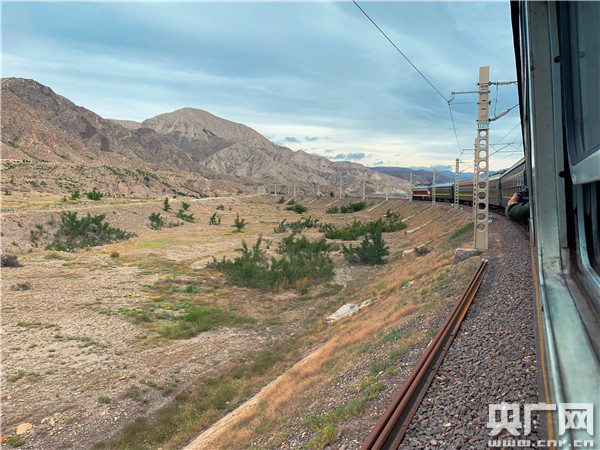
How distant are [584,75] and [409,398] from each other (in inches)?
161

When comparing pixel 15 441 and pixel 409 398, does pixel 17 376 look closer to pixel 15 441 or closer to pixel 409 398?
pixel 15 441

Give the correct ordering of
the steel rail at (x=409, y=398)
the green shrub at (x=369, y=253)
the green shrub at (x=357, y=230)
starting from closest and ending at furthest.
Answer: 1. the steel rail at (x=409, y=398)
2. the green shrub at (x=369, y=253)
3. the green shrub at (x=357, y=230)

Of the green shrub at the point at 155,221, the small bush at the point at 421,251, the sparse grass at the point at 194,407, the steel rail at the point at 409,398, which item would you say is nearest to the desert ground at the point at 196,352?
the sparse grass at the point at 194,407

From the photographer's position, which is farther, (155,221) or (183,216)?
(183,216)

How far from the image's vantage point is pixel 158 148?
156000mm

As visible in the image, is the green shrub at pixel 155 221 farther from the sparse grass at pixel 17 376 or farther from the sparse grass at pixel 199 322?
the sparse grass at pixel 17 376

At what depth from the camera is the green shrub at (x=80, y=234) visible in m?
32.1

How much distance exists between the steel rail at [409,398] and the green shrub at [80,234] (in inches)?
1285

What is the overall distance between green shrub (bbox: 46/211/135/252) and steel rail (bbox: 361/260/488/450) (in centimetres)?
3264

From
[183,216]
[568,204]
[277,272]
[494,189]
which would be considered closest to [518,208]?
[568,204]

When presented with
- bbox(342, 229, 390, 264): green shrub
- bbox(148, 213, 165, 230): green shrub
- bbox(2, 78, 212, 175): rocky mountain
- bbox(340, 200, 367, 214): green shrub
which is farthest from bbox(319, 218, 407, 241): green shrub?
bbox(2, 78, 212, 175): rocky mountain

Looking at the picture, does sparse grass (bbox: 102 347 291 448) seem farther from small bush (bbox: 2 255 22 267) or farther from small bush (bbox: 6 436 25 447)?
small bush (bbox: 2 255 22 267)

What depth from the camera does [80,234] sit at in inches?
1393

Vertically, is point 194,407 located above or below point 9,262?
below
